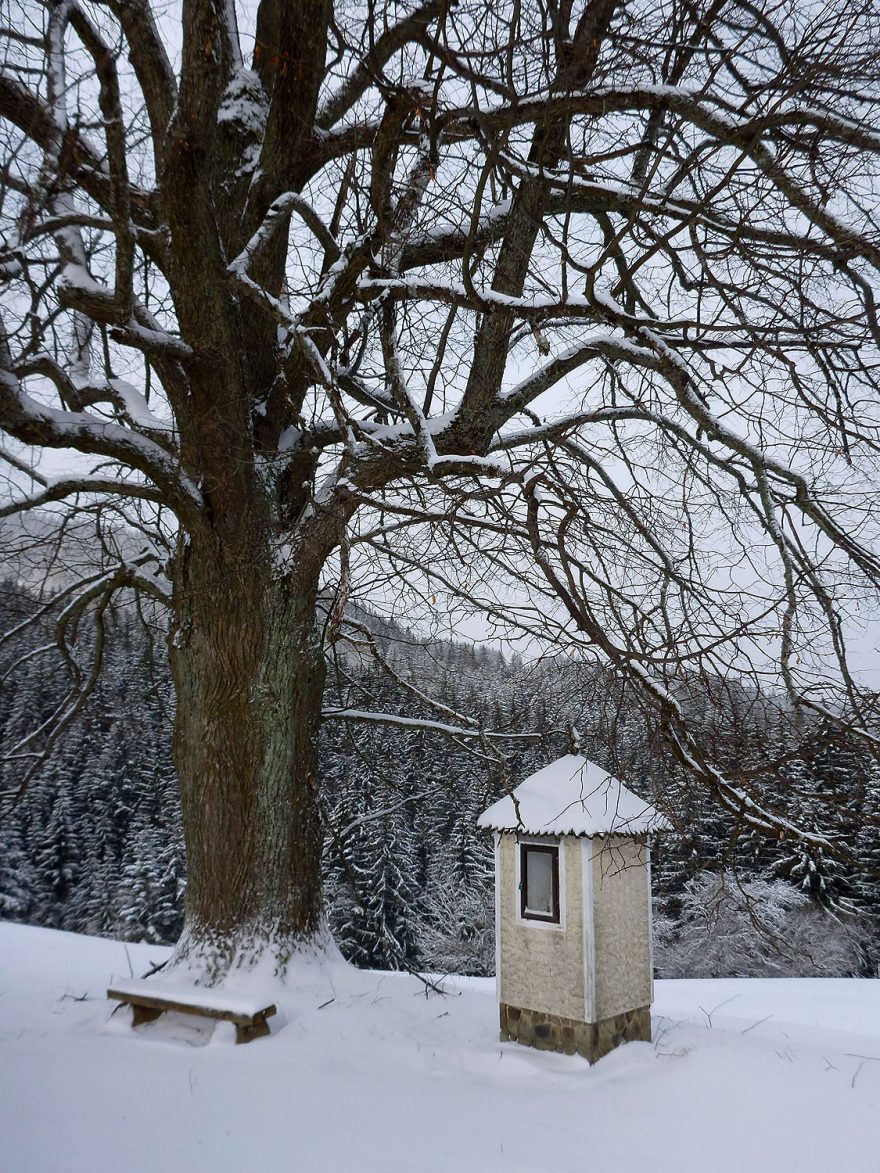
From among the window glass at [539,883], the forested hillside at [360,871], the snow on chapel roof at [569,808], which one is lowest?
the forested hillside at [360,871]

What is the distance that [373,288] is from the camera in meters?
3.94

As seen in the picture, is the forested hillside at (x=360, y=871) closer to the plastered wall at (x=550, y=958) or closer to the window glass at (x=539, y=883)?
the window glass at (x=539, y=883)

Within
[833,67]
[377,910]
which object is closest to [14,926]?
Result: [833,67]

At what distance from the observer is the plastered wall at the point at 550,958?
4797 millimetres

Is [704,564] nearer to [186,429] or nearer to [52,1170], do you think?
[186,429]

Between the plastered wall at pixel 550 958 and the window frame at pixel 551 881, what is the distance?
1.6 inches

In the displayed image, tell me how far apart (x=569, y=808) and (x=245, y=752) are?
2.10 metres

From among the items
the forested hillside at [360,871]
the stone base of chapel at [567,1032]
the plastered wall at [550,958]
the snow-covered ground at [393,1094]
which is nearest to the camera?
the snow-covered ground at [393,1094]

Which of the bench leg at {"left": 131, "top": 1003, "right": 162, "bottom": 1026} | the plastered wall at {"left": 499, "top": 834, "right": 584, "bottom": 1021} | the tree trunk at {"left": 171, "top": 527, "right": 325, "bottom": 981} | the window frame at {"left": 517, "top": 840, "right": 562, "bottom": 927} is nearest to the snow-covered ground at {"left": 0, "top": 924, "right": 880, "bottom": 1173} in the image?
the bench leg at {"left": 131, "top": 1003, "right": 162, "bottom": 1026}

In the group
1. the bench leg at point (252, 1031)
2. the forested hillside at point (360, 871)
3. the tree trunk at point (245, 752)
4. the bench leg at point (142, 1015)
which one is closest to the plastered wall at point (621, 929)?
the tree trunk at point (245, 752)

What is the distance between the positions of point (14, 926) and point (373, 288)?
9.00 m

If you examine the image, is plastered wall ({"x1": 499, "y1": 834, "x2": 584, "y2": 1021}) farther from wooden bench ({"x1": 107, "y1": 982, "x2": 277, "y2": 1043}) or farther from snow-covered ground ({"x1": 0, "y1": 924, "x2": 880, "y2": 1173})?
wooden bench ({"x1": 107, "y1": 982, "x2": 277, "y2": 1043})

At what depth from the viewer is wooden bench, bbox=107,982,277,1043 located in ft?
13.0

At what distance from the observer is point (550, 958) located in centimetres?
493
